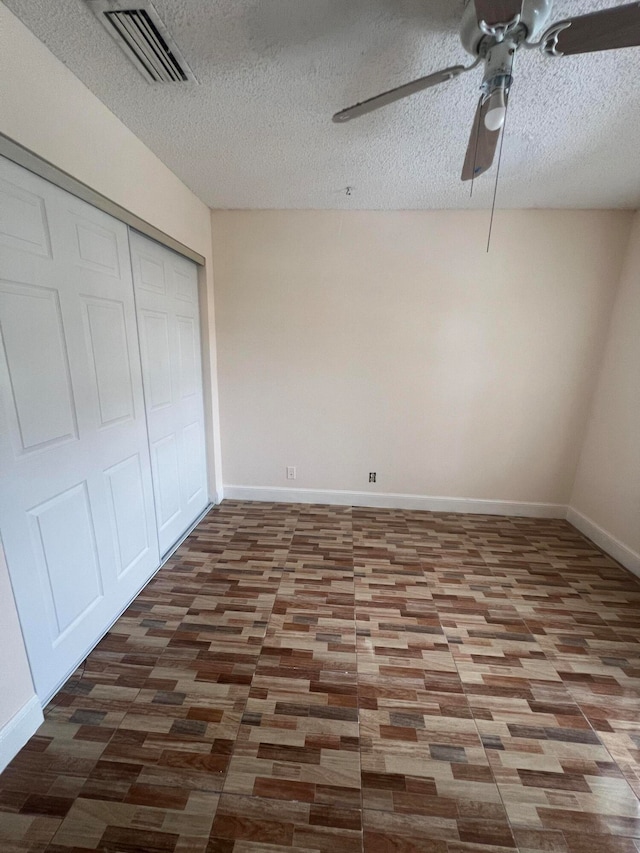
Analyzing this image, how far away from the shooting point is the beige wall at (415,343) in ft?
8.64

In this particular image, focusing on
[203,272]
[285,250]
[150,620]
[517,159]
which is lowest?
[150,620]

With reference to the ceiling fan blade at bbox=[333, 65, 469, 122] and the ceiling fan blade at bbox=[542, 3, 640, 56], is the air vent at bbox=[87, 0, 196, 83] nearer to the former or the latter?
the ceiling fan blade at bbox=[333, 65, 469, 122]

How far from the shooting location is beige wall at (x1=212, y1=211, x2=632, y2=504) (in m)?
2.63

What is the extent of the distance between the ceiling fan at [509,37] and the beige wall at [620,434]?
2.10m

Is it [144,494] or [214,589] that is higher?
[144,494]

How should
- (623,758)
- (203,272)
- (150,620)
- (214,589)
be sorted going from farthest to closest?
(203,272), (214,589), (150,620), (623,758)

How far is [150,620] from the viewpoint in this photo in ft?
5.98

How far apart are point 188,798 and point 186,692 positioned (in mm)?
376

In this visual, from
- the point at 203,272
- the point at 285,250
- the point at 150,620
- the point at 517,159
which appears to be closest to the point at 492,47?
the point at 517,159

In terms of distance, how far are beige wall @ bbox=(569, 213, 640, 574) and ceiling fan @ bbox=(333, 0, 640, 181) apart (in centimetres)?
210

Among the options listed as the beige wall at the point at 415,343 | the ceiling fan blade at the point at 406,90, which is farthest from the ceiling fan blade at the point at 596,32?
the beige wall at the point at 415,343

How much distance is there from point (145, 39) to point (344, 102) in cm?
82

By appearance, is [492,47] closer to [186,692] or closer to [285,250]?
[285,250]

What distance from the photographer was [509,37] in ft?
3.37
